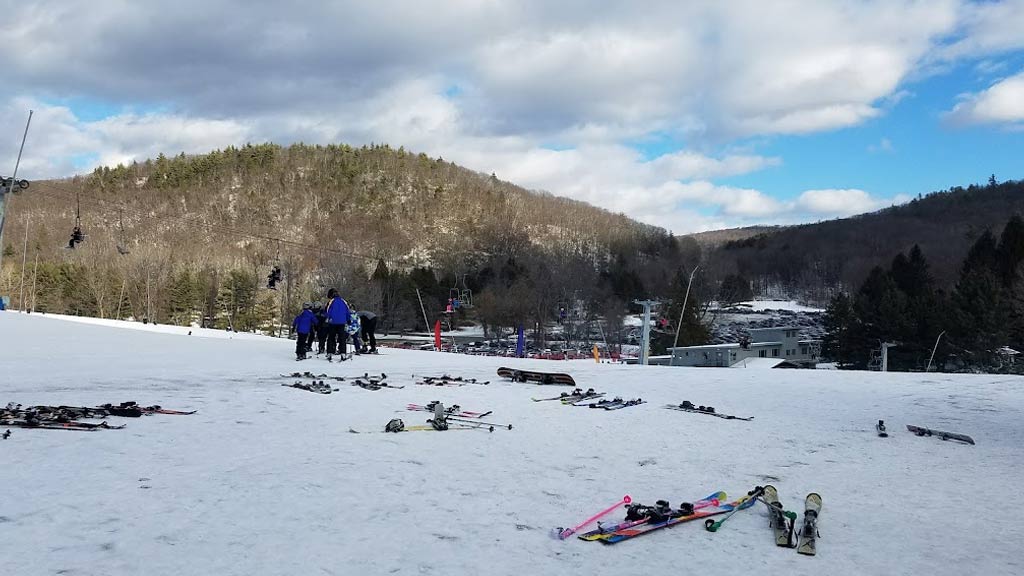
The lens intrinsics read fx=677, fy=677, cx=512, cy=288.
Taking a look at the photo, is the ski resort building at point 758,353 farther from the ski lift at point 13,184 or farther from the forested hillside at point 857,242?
the forested hillside at point 857,242

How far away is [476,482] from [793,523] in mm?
2714

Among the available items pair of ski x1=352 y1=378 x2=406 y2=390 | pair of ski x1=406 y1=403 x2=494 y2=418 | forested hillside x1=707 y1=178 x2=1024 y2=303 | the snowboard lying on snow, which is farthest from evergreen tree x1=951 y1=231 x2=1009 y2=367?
forested hillside x1=707 y1=178 x2=1024 y2=303

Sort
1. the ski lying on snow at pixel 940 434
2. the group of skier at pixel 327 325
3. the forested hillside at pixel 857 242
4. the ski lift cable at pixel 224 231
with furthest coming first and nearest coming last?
the forested hillside at pixel 857 242 → the ski lift cable at pixel 224 231 → the group of skier at pixel 327 325 → the ski lying on snow at pixel 940 434

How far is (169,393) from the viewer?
11.1 m

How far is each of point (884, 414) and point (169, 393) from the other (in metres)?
11.7

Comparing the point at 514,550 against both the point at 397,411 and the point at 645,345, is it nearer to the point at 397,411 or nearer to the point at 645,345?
the point at 397,411

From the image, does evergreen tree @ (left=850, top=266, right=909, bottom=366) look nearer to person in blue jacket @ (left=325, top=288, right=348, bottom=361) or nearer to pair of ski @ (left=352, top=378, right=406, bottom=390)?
person in blue jacket @ (left=325, top=288, right=348, bottom=361)

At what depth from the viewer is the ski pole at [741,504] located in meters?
Result: 5.26

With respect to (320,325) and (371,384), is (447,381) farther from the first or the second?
(320,325)

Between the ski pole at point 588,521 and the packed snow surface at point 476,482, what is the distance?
98 mm

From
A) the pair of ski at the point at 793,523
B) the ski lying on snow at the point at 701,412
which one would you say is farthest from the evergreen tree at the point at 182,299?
the pair of ski at the point at 793,523

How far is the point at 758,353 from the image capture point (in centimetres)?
6744

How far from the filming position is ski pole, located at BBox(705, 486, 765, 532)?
207 inches

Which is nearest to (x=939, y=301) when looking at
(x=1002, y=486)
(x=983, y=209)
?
(x=1002, y=486)
